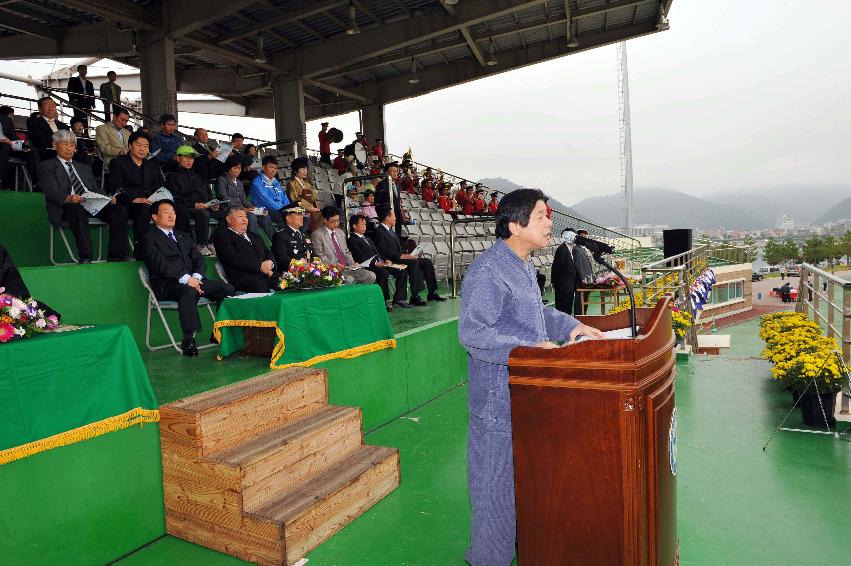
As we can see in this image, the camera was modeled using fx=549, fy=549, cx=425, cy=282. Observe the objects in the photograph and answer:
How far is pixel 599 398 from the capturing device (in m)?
1.52

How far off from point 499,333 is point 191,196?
469 cm

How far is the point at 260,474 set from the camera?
2482 mm

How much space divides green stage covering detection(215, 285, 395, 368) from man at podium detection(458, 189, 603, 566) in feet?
5.79

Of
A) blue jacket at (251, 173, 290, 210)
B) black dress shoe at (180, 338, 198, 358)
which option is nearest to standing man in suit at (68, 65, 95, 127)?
blue jacket at (251, 173, 290, 210)

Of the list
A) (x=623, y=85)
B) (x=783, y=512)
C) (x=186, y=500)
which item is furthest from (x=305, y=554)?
(x=623, y=85)

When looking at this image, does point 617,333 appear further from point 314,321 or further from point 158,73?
point 158,73

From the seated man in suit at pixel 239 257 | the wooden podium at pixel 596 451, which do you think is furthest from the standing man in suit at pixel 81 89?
the wooden podium at pixel 596 451

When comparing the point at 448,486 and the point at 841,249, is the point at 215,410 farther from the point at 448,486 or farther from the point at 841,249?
the point at 841,249

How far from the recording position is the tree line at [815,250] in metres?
66.5

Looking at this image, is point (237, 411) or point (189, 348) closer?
point (237, 411)

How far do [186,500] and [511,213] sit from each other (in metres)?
1.98

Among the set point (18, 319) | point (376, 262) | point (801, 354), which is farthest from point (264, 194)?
point (801, 354)

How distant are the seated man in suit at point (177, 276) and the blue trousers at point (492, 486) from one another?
2789mm

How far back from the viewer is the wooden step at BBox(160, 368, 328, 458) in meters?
2.48
